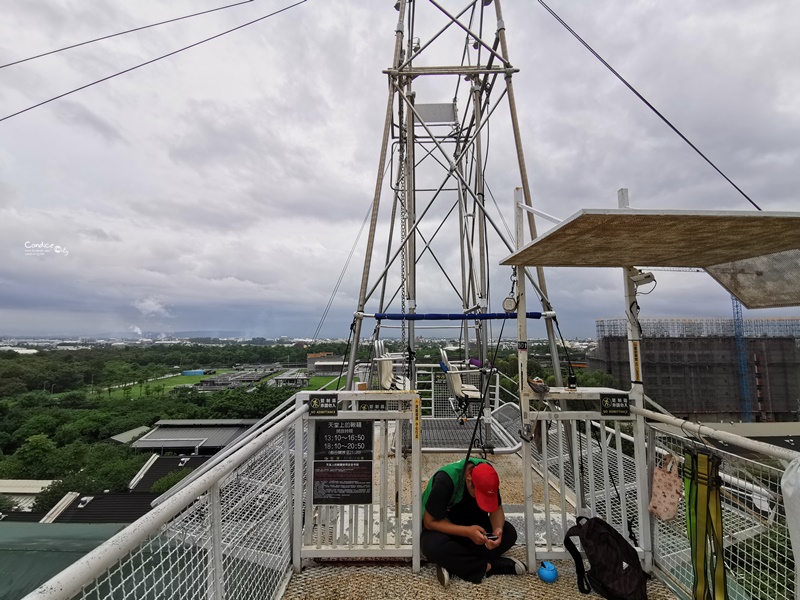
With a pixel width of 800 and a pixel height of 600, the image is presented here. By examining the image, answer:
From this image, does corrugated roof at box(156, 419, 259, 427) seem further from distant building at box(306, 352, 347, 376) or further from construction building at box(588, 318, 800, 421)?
construction building at box(588, 318, 800, 421)

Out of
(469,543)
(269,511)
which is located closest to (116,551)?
(269,511)

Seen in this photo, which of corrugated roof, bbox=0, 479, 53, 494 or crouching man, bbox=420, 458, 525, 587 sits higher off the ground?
crouching man, bbox=420, 458, 525, 587

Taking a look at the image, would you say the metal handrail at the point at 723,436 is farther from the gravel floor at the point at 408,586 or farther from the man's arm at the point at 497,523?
the man's arm at the point at 497,523

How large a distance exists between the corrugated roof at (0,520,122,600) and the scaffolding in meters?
44.2

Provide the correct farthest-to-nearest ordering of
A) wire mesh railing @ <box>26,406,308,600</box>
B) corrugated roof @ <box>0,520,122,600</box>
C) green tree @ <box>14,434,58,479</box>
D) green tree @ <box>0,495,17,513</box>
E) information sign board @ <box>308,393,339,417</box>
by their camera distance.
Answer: green tree @ <box>14,434,58,479</box> → green tree @ <box>0,495,17,513</box> → corrugated roof @ <box>0,520,122,600</box> → information sign board @ <box>308,393,339,417</box> → wire mesh railing @ <box>26,406,308,600</box>

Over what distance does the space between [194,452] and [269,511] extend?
42486 millimetres

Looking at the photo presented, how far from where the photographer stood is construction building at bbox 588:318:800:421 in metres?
40.5

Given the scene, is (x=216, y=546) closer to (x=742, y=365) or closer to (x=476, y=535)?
(x=476, y=535)

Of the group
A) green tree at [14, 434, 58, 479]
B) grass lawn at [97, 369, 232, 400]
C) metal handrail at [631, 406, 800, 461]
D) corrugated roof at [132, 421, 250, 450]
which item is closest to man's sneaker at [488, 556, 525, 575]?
metal handrail at [631, 406, 800, 461]

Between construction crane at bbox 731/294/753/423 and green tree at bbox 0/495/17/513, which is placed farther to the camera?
construction crane at bbox 731/294/753/423

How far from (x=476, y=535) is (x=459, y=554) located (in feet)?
0.60

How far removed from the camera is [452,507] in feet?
9.05

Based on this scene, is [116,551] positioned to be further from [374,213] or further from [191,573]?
[374,213]

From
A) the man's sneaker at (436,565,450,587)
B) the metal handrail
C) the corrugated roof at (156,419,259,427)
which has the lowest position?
the corrugated roof at (156,419,259,427)
